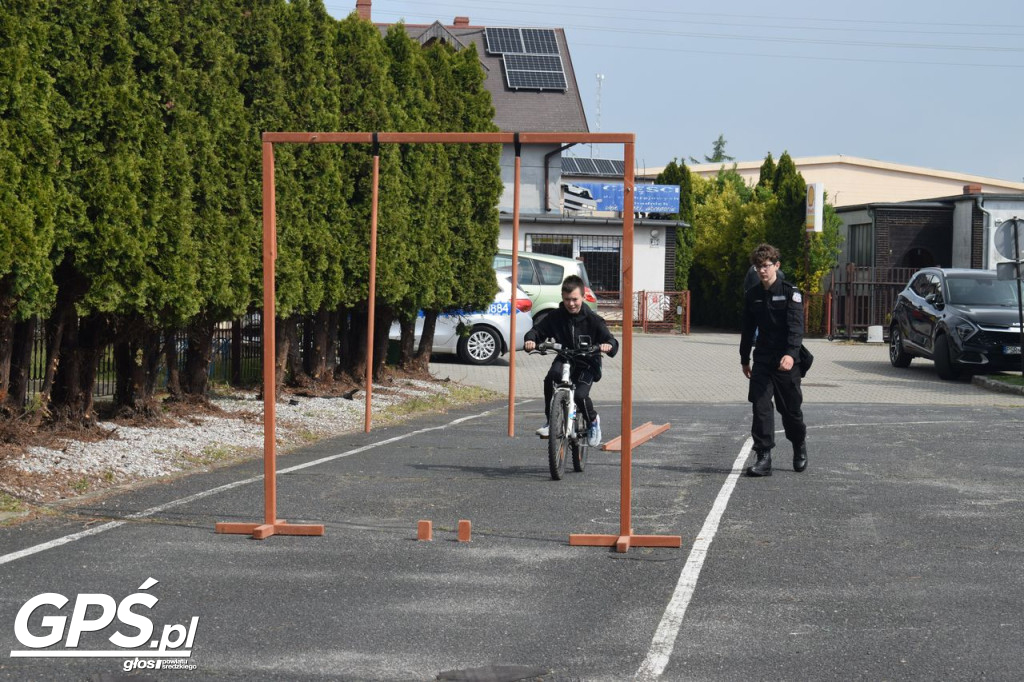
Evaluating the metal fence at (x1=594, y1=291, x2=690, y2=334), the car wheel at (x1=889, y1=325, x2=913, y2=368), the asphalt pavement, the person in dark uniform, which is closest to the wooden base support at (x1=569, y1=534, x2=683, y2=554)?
the asphalt pavement

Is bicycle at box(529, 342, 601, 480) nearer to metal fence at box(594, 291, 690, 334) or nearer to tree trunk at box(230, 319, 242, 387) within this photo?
tree trunk at box(230, 319, 242, 387)

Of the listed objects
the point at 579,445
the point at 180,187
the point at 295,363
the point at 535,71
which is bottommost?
the point at 579,445

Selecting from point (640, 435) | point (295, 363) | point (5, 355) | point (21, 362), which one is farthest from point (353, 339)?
point (5, 355)

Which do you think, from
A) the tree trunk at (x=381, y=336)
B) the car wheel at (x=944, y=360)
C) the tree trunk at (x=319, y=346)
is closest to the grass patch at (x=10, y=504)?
the tree trunk at (x=319, y=346)

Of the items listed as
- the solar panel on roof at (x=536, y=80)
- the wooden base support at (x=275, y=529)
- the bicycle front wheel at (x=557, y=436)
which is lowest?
the wooden base support at (x=275, y=529)

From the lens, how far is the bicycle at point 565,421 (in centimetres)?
1101

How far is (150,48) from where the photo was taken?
1252 centimetres

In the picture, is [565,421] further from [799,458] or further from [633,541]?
[633,541]

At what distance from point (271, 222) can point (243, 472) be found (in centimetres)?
322

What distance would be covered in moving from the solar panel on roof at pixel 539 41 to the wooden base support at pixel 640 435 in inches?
1615

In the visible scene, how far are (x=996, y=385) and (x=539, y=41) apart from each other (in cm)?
3596

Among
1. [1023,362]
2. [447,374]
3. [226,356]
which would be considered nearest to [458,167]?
[447,374]

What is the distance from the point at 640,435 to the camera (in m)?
14.5

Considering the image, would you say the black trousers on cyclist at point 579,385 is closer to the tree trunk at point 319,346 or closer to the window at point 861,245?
the tree trunk at point 319,346
